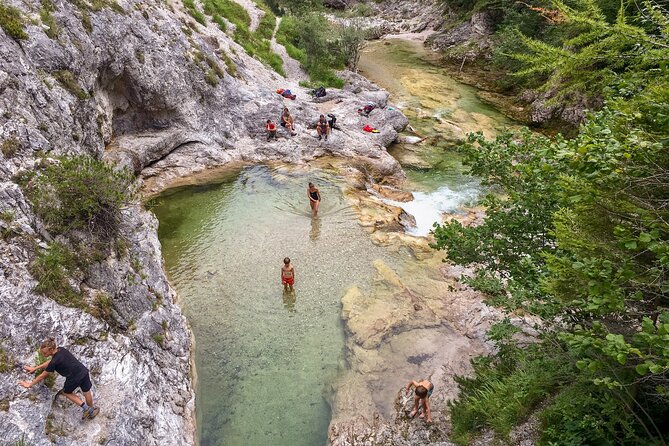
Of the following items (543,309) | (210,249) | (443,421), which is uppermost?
(543,309)

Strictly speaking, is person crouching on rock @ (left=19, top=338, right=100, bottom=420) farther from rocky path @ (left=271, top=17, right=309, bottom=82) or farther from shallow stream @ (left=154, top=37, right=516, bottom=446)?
rocky path @ (left=271, top=17, right=309, bottom=82)

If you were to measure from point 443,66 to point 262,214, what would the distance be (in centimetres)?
3555

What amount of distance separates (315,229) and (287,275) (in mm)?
3889

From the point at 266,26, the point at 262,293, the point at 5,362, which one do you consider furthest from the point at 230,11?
the point at 5,362

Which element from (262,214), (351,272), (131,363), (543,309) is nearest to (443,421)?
(543,309)

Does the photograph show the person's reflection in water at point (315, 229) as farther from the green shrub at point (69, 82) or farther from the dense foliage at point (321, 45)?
the dense foliage at point (321, 45)

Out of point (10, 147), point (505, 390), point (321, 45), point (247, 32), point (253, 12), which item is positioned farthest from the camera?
point (253, 12)

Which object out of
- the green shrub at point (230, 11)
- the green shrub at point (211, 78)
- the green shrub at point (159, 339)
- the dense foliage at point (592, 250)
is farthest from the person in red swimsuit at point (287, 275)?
the green shrub at point (230, 11)

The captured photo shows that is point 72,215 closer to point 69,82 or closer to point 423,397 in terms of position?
point 69,82

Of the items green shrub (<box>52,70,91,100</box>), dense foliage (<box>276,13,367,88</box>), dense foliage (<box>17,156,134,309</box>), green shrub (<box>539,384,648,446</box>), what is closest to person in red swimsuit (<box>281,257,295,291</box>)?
dense foliage (<box>17,156,134,309</box>)

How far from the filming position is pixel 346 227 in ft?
56.9

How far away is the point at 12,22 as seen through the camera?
13.4 meters

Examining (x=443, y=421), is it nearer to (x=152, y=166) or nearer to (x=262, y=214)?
(x=262, y=214)

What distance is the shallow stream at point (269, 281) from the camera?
10.4 meters
